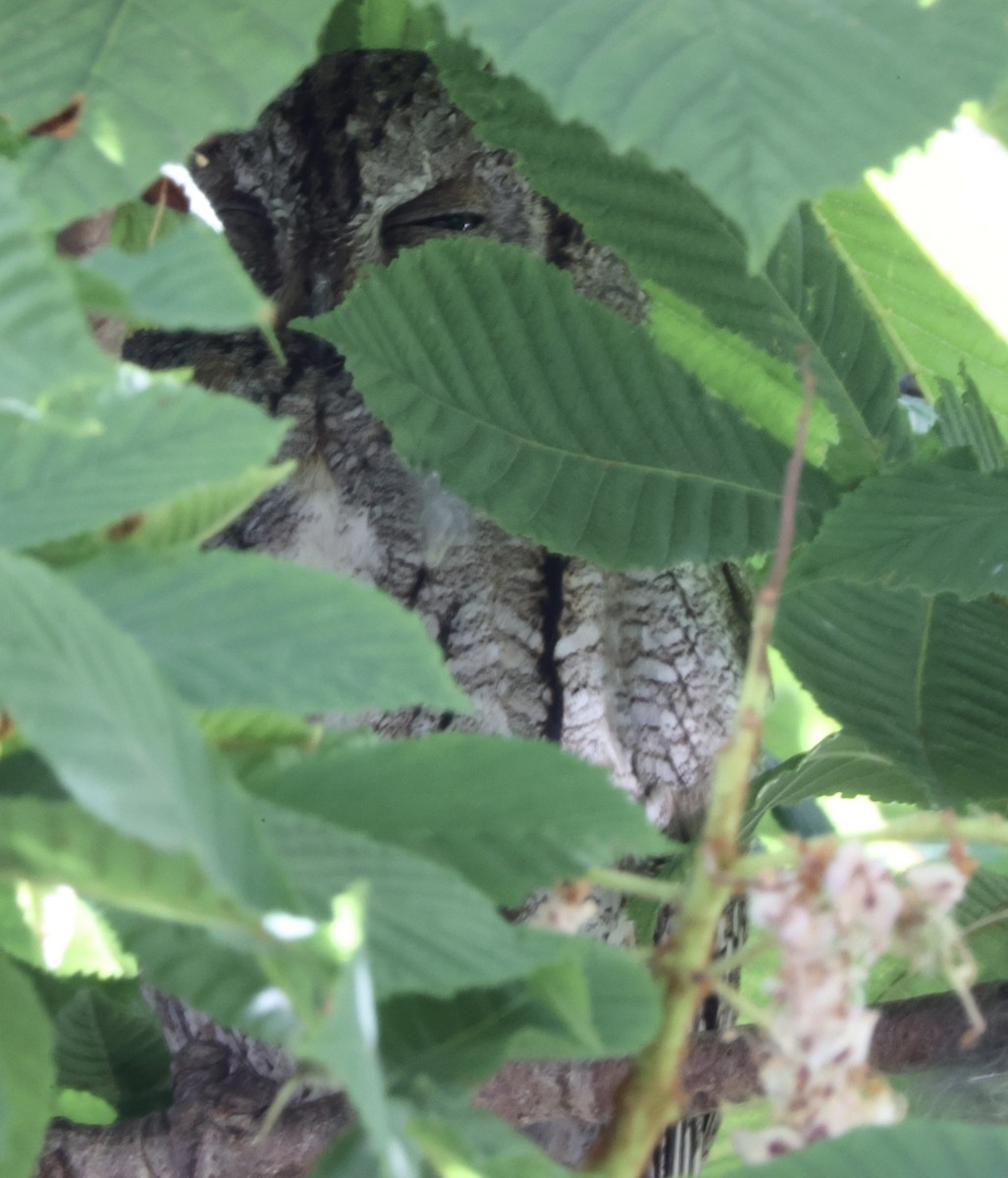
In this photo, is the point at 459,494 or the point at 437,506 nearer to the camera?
the point at 459,494

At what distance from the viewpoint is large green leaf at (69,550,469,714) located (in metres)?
0.35

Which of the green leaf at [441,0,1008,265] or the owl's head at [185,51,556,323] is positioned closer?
the green leaf at [441,0,1008,265]

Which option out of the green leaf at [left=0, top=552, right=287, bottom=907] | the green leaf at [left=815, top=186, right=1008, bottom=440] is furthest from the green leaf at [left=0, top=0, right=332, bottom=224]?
the green leaf at [left=815, top=186, right=1008, bottom=440]

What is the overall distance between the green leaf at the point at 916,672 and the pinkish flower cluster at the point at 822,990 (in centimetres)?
44

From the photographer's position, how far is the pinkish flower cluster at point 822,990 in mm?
343

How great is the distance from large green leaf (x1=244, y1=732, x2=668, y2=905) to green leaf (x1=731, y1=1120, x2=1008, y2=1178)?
0.09 meters

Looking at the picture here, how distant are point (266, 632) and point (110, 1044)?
1.50ft

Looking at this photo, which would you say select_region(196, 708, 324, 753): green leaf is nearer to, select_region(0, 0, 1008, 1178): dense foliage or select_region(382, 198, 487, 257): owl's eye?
select_region(0, 0, 1008, 1178): dense foliage

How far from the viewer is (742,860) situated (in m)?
0.35

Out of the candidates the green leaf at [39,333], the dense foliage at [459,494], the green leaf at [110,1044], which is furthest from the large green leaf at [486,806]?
the green leaf at [110,1044]

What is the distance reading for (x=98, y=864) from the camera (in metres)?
0.31

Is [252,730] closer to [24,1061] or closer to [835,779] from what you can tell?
[24,1061]

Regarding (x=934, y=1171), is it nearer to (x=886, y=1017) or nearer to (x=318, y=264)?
(x=886, y=1017)

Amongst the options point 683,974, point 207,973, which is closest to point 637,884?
point 683,974
